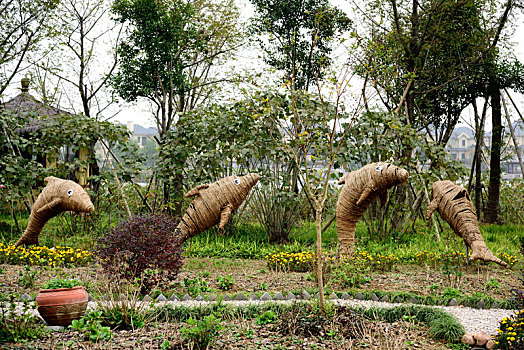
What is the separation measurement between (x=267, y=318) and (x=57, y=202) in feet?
13.2

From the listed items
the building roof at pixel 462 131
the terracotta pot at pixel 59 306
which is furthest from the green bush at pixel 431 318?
the building roof at pixel 462 131

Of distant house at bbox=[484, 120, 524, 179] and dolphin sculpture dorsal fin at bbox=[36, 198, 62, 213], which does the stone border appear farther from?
distant house at bbox=[484, 120, 524, 179]

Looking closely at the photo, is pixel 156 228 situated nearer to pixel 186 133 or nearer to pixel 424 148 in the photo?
pixel 186 133

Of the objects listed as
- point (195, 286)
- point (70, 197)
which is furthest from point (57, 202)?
point (195, 286)

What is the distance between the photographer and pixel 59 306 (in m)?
4.13

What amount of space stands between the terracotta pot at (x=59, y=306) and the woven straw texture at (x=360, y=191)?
11.9 feet

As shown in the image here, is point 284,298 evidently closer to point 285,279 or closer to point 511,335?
point 285,279

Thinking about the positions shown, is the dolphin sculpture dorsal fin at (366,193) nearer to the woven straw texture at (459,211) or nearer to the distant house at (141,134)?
the woven straw texture at (459,211)

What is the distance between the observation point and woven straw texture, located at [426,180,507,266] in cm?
603

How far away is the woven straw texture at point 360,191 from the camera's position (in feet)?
20.7

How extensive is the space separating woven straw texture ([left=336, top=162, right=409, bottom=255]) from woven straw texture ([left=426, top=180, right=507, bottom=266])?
601mm

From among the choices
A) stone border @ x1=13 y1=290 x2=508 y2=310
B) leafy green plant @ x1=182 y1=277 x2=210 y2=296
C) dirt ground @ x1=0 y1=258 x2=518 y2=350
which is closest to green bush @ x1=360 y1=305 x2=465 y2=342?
→ dirt ground @ x1=0 y1=258 x2=518 y2=350

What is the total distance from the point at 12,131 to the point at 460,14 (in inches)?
361

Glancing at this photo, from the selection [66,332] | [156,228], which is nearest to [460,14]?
[156,228]
